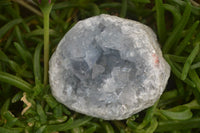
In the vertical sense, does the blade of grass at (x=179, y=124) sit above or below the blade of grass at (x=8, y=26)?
below

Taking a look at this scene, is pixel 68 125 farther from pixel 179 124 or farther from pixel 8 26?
pixel 8 26

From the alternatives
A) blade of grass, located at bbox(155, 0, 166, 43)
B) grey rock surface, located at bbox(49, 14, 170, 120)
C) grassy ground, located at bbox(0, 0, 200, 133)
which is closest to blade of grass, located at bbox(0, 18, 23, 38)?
grassy ground, located at bbox(0, 0, 200, 133)

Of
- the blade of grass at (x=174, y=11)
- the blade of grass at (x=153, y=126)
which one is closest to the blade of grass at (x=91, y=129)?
the blade of grass at (x=153, y=126)

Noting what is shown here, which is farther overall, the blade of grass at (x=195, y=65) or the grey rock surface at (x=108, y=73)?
the blade of grass at (x=195, y=65)

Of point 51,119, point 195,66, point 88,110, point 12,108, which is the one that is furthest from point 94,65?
point 12,108

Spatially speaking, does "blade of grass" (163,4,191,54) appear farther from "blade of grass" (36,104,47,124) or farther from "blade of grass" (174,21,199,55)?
"blade of grass" (36,104,47,124)

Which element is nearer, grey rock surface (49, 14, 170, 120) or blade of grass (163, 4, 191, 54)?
grey rock surface (49, 14, 170, 120)

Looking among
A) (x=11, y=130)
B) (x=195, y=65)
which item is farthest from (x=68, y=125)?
(x=195, y=65)

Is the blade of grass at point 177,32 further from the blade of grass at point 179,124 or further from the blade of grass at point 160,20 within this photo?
the blade of grass at point 179,124
